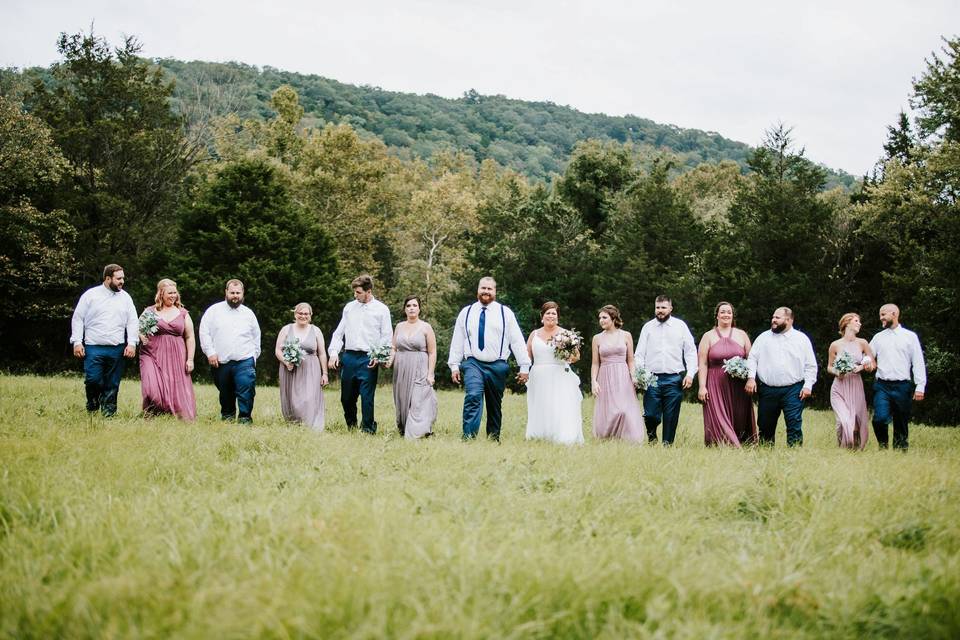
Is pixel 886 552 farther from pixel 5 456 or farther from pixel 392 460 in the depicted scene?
pixel 5 456

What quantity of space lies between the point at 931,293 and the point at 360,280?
2191 cm

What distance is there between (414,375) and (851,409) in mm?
6726

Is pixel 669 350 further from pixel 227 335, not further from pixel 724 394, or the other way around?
pixel 227 335

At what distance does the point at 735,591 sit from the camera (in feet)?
12.1

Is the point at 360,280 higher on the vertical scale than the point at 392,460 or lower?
higher

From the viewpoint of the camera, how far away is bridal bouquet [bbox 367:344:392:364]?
1160 centimetres

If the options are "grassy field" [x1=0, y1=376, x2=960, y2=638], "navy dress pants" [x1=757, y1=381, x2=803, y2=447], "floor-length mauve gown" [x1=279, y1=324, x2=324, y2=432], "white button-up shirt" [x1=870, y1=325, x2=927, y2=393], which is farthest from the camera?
"floor-length mauve gown" [x1=279, y1=324, x2=324, y2=432]

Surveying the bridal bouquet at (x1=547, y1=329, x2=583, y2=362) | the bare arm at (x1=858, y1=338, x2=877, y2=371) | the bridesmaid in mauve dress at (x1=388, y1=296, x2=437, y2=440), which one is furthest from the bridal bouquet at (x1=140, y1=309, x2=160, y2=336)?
the bare arm at (x1=858, y1=338, x2=877, y2=371)

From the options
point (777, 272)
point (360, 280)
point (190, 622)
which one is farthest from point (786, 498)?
point (777, 272)

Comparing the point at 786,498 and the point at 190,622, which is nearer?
the point at 190,622

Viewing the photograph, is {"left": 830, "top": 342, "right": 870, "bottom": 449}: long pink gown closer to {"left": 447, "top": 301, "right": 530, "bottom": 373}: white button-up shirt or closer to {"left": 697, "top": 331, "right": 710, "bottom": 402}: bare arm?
{"left": 697, "top": 331, "right": 710, "bottom": 402}: bare arm

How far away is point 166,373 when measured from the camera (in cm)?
1133

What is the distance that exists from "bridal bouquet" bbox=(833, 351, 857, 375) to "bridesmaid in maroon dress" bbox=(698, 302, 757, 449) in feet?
4.41

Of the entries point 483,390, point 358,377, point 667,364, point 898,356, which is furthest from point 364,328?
point 898,356
